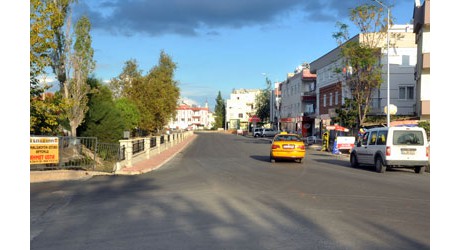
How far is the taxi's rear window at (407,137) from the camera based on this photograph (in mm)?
17781

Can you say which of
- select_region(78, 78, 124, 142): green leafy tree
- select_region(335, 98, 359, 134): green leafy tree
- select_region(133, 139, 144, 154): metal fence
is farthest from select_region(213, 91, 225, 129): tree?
select_region(133, 139, 144, 154): metal fence

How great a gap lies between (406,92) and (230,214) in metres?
36.9

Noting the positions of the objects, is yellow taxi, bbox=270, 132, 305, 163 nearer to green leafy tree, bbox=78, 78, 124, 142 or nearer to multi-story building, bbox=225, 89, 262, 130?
green leafy tree, bbox=78, 78, 124, 142

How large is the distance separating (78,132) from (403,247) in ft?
76.1

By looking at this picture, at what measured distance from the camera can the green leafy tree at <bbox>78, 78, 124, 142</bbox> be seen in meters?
26.5

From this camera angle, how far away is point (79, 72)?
22609mm

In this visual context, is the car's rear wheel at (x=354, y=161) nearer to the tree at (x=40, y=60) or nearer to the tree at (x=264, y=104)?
the tree at (x=40, y=60)

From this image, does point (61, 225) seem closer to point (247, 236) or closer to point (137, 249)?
point (137, 249)

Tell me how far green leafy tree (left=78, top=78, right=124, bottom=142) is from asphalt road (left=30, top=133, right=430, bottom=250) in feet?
39.5

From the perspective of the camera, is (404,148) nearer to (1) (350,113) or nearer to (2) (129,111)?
(1) (350,113)

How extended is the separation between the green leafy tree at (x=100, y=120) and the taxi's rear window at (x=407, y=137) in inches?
645

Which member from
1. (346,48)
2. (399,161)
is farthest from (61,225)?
(346,48)

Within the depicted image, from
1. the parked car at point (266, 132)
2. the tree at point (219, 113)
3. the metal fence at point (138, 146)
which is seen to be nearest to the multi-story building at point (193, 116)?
the tree at point (219, 113)

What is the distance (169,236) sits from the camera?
23.2 ft
